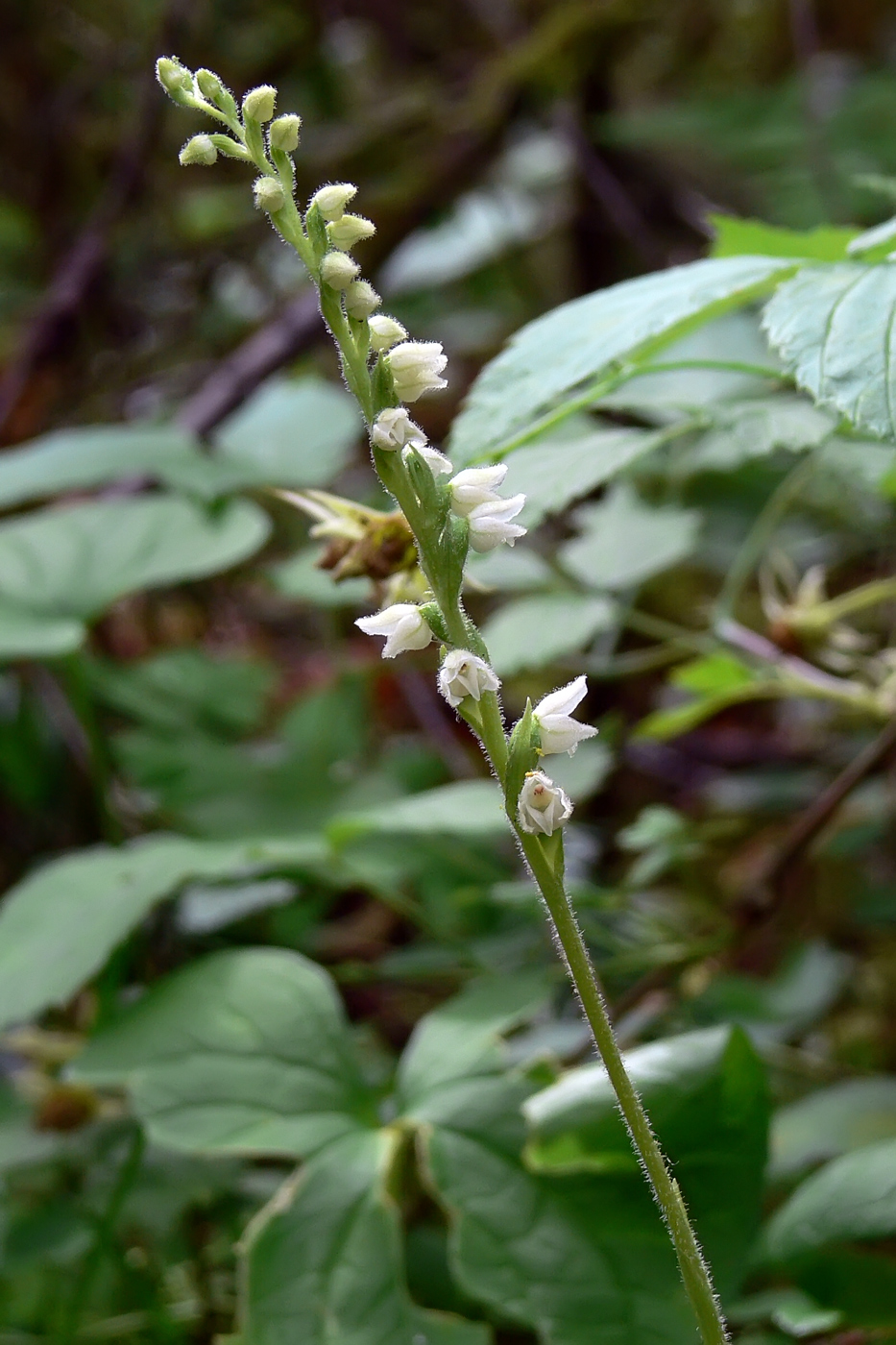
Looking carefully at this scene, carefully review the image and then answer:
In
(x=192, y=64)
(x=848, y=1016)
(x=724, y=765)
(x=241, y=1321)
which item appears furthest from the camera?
(x=192, y=64)

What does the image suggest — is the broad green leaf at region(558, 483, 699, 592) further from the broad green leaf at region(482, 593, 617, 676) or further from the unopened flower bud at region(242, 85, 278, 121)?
the unopened flower bud at region(242, 85, 278, 121)

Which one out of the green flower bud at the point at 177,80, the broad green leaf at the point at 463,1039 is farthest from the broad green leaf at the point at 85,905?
the green flower bud at the point at 177,80

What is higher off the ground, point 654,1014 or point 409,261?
point 409,261

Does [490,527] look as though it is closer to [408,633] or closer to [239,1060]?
[408,633]

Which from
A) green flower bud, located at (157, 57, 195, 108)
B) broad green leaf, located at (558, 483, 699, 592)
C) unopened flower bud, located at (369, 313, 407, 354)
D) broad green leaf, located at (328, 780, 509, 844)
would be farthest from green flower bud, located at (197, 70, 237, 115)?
broad green leaf, located at (558, 483, 699, 592)

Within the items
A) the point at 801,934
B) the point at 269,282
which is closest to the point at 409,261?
the point at 269,282

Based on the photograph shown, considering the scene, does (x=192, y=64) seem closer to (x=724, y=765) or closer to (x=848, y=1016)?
(x=724, y=765)
